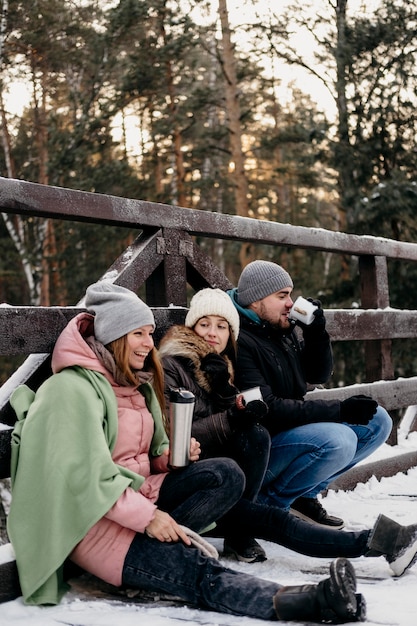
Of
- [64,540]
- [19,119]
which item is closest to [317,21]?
[19,119]

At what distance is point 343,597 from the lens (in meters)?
2.30

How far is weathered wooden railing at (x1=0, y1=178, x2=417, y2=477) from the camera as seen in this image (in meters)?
2.86

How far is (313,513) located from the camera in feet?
12.3

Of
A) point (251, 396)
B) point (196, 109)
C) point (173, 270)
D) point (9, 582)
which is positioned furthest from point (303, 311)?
point (196, 109)

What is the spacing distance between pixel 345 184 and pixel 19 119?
9564 mm

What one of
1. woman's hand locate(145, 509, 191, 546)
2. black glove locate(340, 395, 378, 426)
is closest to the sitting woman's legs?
woman's hand locate(145, 509, 191, 546)

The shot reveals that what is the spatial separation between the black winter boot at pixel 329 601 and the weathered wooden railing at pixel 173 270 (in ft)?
3.37

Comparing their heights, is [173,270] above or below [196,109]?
below

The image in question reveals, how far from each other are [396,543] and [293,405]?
83 centimetres

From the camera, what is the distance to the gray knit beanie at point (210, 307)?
341cm

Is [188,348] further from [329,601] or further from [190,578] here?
[329,601]

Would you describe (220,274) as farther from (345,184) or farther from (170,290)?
(345,184)

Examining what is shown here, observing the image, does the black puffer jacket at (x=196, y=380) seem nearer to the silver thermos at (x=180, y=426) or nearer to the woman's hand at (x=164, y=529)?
the silver thermos at (x=180, y=426)

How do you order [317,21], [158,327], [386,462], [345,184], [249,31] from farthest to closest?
[249,31]
[317,21]
[345,184]
[386,462]
[158,327]
